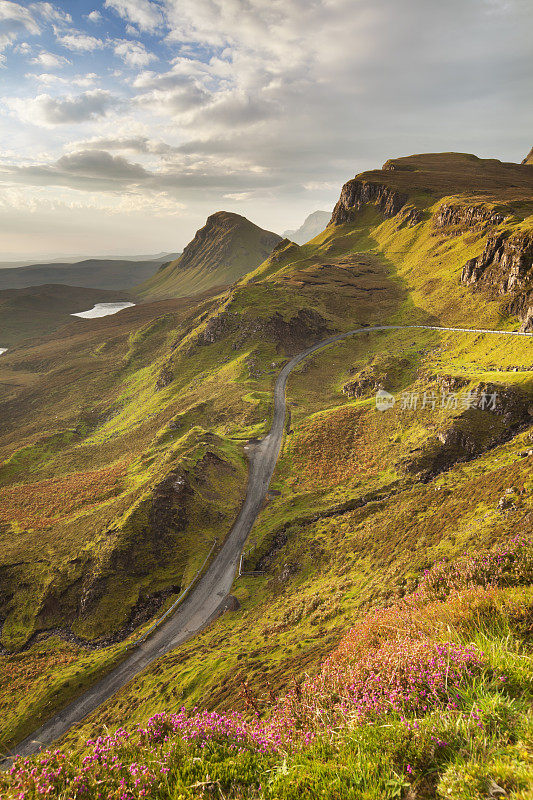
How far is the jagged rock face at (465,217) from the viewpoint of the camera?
99.2m

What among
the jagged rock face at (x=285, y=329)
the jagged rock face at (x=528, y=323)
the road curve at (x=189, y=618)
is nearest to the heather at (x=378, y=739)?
the road curve at (x=189, y=618)

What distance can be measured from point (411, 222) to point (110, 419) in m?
144

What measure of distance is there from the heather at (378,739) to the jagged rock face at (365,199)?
19322 centimetres

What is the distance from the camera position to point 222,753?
6332 millimetres

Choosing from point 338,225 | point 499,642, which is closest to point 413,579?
point 499,642

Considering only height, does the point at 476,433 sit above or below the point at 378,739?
below

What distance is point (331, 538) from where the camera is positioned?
35.2 metres

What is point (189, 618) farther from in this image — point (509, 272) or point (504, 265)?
point (504, 265)

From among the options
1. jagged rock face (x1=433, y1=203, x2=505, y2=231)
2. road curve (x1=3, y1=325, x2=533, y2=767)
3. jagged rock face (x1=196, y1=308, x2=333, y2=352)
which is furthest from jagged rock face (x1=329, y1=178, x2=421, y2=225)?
road curve (x1=3, y1=325, x2=533, y2=767)

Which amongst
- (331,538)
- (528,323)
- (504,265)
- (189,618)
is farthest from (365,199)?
(189,618)

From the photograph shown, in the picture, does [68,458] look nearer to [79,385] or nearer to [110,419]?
[110,419]

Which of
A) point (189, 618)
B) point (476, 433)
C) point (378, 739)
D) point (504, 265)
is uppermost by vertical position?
point (504, 265)

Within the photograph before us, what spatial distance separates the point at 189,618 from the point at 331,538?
52.9ft

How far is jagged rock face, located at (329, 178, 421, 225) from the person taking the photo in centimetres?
16388
